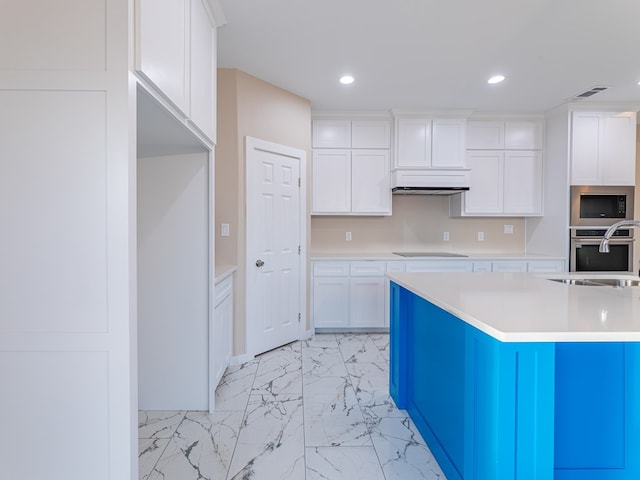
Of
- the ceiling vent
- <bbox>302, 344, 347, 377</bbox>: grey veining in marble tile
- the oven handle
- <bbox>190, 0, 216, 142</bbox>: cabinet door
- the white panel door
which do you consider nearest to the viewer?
<bbox>190, 0, 216, 142</bbox>: cabinet door

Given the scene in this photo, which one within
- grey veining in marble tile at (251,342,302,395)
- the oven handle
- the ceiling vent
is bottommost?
grey veining in marble tile at (251,342,302,395)

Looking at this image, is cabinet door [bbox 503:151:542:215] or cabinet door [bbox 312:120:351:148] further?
cabinet door [bbox 503:151:542:215]

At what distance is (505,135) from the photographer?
4.21 meters

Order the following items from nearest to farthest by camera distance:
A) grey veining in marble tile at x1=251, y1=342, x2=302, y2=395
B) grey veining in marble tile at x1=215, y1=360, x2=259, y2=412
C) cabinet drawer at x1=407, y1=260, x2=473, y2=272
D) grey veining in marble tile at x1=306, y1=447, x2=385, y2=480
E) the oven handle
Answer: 1. grey veining in marble tile at x1=306, y1=447, x2=385, y2=480
2. grey veining in marble tile at x1=215, y1=360, x2=259, y2=412
3. grey veining in marble tile at x1=251, y1=342, x2=302, y2=395
4. the oven handle
5. cabinet drawer at x1=407, y1=260, x2=473, y2=272

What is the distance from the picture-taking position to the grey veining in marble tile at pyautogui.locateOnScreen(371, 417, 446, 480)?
1.70 metres

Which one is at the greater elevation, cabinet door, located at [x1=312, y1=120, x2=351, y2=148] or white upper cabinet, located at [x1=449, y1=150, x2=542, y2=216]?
cabinet door, located at [x1=312, y1=120, x2=351, y2=148]

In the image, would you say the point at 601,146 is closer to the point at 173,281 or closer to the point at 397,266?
the point at 397,266

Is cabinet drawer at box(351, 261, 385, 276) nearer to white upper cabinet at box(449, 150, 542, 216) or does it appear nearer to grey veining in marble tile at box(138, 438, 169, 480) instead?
white upper cabinet at box(449, 150, 542, 216)

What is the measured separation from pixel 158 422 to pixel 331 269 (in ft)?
7.34

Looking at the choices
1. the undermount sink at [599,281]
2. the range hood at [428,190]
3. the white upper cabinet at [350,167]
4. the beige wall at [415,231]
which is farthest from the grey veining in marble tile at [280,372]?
the range hood at [428,190]

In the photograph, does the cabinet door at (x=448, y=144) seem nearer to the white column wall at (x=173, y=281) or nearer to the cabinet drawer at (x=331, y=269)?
the cabinet drawer at (x=331, y=269)

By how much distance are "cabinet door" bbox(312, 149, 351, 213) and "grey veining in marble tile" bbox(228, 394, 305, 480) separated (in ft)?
7.42

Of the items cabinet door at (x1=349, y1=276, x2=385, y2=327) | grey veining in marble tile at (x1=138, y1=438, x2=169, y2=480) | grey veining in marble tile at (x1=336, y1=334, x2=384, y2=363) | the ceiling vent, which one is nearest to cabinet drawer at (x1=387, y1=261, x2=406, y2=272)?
cabinet door at (x1=349, y1=276, x2=385, y2=327)

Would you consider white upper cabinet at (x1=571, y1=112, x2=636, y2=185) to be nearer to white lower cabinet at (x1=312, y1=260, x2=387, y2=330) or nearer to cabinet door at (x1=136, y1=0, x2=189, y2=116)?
white lower cabinet at (x1=312, y1=260, x2=387, y2=330)
